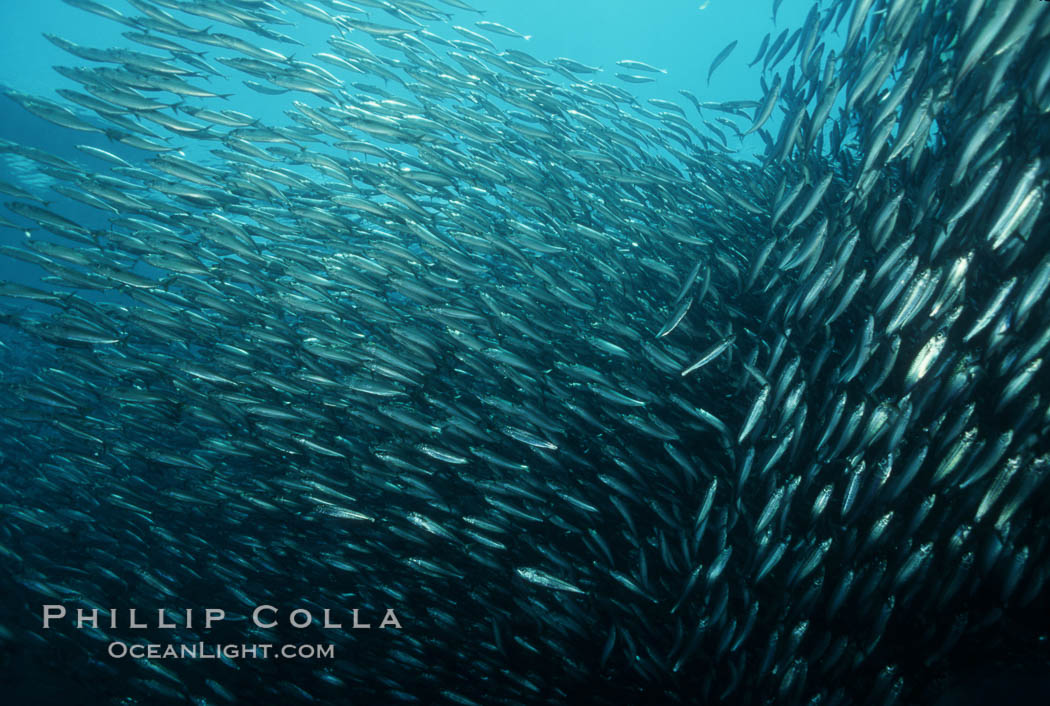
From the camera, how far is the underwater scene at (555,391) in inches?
154

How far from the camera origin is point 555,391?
5.44 metres

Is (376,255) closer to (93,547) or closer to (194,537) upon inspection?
(194,537)

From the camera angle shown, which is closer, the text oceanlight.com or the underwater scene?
the underwater scene

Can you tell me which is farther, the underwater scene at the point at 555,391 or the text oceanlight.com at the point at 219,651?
the text oceanlight.com at the point at 219,651

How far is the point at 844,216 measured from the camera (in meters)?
4.56

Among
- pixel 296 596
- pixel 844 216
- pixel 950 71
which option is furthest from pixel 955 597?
pixel 296 596

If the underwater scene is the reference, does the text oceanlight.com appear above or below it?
below

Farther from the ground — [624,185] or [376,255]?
[624,185]

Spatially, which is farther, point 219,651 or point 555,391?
point 219,651

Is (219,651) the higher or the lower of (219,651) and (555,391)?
the lower

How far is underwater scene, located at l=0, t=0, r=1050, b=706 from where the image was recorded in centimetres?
391

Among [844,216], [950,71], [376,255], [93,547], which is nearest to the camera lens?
[950,71]

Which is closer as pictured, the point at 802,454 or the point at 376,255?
the point at 802,454

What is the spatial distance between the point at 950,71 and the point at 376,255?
17.9 ft
